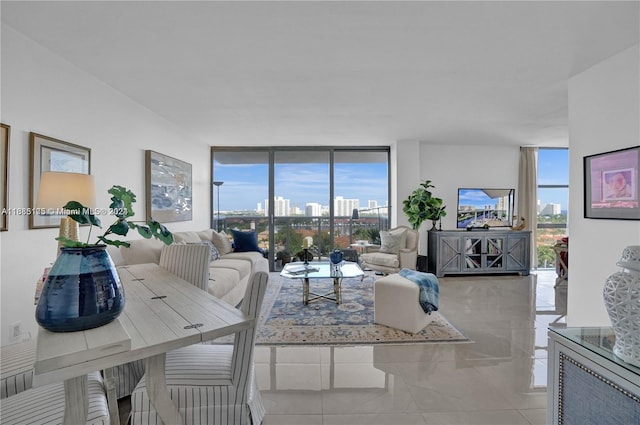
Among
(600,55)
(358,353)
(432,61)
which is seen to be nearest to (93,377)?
(358,353)

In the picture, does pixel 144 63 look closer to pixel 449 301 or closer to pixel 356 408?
pixel 356 408

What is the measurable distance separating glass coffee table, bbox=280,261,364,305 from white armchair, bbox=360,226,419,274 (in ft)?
3.05

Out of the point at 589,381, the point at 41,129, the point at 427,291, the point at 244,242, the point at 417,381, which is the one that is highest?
the point at 41,129

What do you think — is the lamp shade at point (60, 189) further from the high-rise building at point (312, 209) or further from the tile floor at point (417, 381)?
the high-rise building at point (312, 209)

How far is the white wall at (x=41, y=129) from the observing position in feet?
7.02

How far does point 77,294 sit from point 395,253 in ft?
15.7

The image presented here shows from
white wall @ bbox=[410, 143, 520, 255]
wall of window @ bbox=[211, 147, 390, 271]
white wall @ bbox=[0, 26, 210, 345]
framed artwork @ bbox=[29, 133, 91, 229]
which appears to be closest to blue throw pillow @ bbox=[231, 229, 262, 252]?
wall of window @ bbox=[211, 147, 390, 271]

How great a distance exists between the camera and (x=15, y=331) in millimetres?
2148

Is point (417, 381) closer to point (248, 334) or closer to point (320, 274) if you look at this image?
point (248, 334)

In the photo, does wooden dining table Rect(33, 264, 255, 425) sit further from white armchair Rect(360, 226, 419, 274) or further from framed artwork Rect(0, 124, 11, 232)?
white armchair Rect(360, 226, 419, 274)

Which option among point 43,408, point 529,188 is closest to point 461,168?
point 529,188

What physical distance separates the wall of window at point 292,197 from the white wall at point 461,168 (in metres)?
0.89

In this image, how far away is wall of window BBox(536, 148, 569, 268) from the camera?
21.0ft

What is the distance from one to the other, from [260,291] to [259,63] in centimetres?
212
